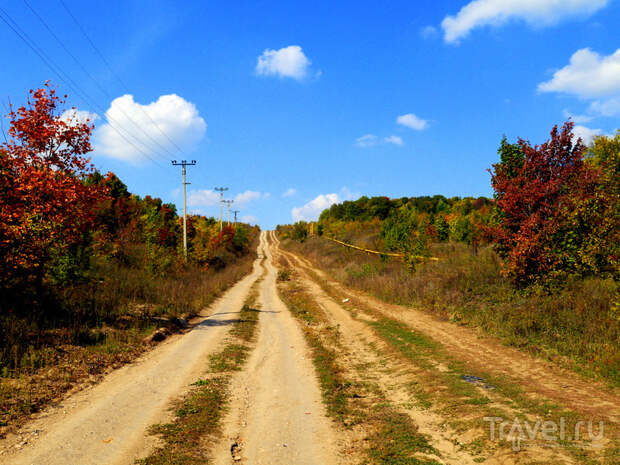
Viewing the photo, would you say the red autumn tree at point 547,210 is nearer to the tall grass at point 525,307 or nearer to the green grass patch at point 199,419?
the tall grass at point 525,307

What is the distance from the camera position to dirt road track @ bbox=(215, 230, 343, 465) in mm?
6332

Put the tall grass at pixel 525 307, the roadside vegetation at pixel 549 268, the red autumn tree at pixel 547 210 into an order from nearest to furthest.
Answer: the tall grass at pixel 525 307 → the roadside vegetation at pixel 549 268 → the red autumn tree at pixel 547 210

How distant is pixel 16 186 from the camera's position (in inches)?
473

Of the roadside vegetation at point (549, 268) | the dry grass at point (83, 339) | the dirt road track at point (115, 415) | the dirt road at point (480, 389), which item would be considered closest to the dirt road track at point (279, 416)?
the dirt road track at point (115, 415)

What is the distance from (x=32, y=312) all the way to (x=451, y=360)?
46.1 feet

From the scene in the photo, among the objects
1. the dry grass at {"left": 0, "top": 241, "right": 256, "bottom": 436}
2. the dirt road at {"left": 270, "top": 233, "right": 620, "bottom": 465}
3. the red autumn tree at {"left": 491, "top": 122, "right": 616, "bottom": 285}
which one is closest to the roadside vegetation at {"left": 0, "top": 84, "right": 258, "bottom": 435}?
the dry grass at {"left": 0, "top": 241, "right": 256, "bottom": 436}

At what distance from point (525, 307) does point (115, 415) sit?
13.7 metres

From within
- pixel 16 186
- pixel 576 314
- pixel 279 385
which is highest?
pixel 16 186

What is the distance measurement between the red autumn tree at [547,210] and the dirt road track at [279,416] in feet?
31.5

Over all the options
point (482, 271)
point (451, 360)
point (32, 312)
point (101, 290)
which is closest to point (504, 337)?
point (451, 360)

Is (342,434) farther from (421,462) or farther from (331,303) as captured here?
(331,303)

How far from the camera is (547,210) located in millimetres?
15109

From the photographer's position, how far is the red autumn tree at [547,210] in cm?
1438

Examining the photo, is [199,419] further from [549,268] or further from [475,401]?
[549,268]
